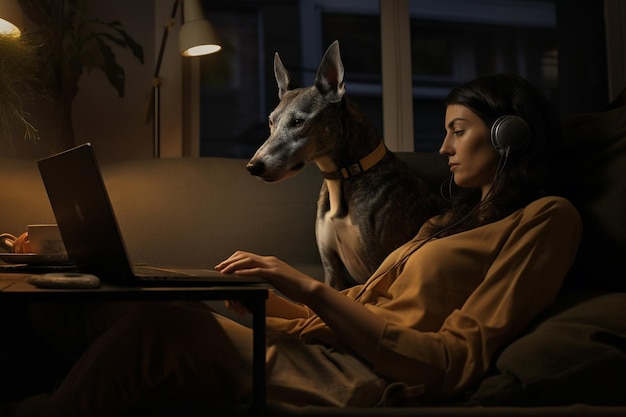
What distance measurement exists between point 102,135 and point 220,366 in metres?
2.02

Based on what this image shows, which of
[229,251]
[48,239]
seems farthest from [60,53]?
[48,239]

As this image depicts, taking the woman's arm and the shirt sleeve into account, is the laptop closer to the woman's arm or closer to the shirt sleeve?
the woman's arm

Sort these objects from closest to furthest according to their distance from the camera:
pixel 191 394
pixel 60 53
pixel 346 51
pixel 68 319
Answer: pixel 191 394 < pixel 68 319 < pixel 60 53 < pixel 346 51

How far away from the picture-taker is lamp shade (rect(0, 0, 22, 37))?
6.52 feet

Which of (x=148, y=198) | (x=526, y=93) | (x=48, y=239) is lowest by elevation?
(x=48, y=239)

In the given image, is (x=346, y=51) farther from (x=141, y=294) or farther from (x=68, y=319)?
(x=141, y=294)

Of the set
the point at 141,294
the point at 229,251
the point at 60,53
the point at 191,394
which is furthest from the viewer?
the point at 60,53

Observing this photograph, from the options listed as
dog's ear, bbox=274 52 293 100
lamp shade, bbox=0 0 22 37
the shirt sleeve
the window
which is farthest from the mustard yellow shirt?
the window

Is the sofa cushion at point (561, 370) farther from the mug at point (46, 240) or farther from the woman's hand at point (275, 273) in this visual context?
the mug at point (46, 240)

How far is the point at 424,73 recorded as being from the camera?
12.3 ft

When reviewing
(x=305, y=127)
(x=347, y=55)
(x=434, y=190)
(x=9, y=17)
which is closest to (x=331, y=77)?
(x=305, y=127)

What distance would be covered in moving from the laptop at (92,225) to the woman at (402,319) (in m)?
0.10

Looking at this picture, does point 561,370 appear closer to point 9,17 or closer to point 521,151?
point 521,151

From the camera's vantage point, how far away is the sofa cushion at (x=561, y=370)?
1157mm
